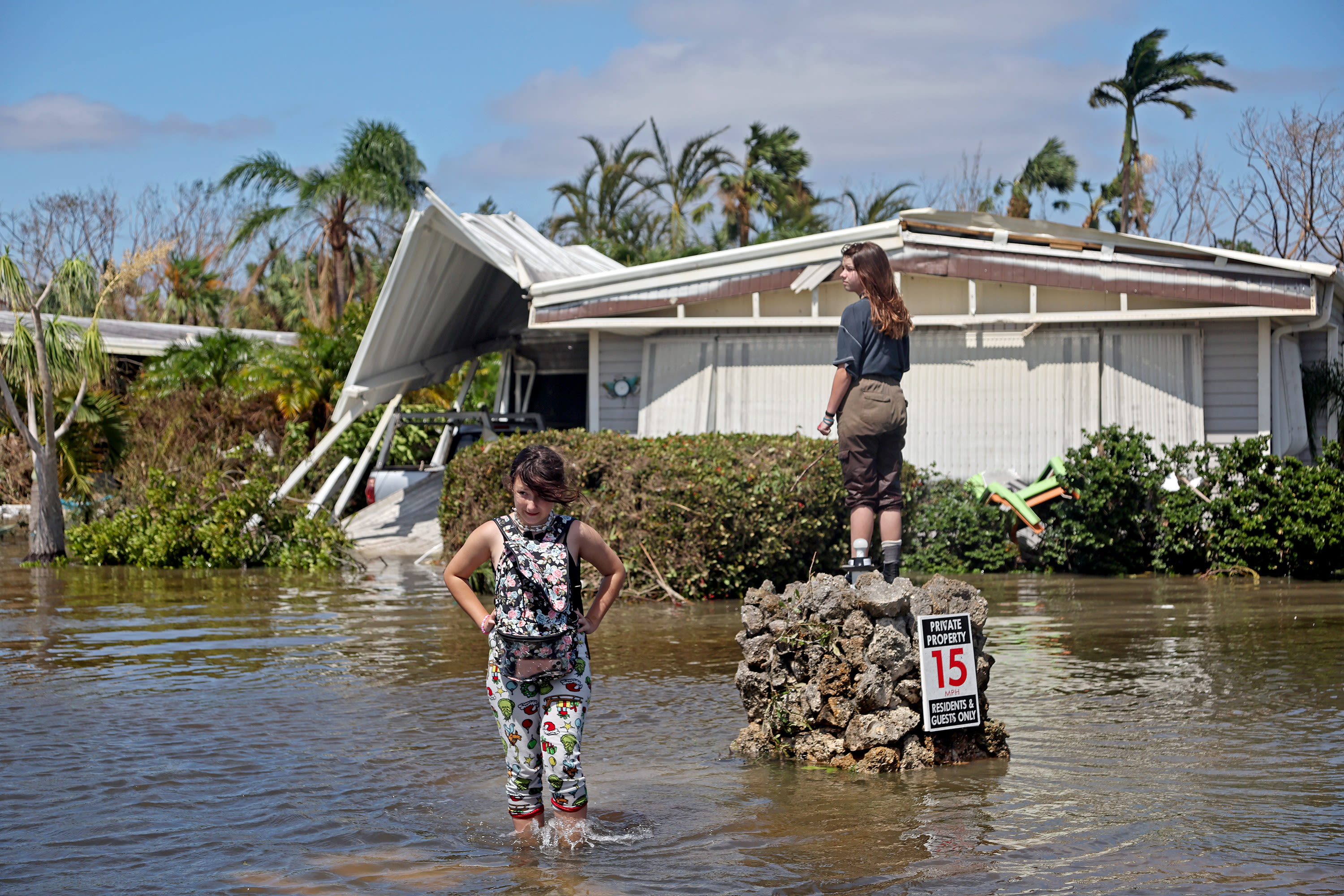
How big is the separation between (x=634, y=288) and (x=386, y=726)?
10.4m

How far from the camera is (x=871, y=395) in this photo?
7.53m

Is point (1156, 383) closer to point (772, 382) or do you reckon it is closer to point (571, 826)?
point (772, 382)

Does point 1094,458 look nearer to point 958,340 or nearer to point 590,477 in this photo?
point 958,340

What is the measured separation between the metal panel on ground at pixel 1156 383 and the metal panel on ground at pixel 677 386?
16.3 feet

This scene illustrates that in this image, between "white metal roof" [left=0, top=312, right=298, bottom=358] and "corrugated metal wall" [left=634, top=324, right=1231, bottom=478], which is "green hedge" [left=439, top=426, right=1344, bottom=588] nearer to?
"corrugated metal wall" [left=634, top=324, right=1231, bottom=478]

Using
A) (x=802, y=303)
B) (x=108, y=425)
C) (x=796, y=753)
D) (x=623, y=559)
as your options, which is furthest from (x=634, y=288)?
(x=796, y=753)

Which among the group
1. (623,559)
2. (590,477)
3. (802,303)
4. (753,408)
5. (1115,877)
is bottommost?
(1115,877)

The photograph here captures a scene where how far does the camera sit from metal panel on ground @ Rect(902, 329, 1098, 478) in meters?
15.1

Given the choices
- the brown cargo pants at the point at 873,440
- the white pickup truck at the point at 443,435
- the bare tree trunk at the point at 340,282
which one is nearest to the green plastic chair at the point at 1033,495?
the white pickup truck at the point at 443,435

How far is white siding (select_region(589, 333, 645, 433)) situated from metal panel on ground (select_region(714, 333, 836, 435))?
1.29 meters

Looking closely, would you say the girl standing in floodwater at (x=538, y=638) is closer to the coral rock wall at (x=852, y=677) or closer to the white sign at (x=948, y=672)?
the coral rock wall at (x=852, y=677)

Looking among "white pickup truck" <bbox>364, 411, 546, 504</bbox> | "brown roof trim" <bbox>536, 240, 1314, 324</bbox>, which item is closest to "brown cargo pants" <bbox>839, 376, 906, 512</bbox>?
"brown roof trim" <bbox>536, 240, 1314, 324</bbox>

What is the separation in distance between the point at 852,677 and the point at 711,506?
5762 millimetres

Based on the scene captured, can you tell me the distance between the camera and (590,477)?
41.6ft
